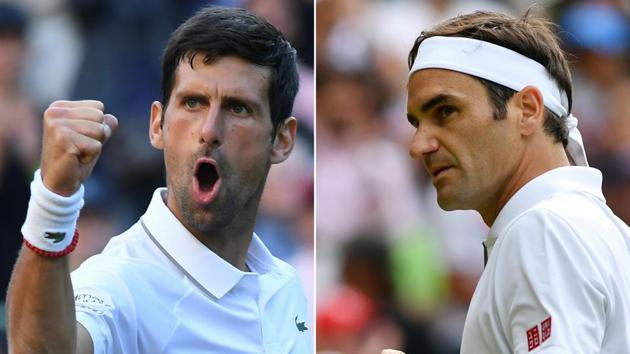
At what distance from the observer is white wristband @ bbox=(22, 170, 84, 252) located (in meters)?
2.20

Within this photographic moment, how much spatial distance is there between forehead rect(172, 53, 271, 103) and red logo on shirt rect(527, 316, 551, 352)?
3.36 ft

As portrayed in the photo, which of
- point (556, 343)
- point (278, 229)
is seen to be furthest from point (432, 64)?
point (278, 229)

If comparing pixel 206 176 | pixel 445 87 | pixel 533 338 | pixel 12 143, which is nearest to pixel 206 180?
pixel 206 176

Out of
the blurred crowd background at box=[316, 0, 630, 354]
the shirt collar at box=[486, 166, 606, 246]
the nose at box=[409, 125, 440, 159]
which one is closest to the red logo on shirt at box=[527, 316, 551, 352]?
the shirt collar at box=[486, 166, 606, 246]

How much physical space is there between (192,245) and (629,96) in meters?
3.90

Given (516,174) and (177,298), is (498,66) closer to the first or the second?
(516,174)

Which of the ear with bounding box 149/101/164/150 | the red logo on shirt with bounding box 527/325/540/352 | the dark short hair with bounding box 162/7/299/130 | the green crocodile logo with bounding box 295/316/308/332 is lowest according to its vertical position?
the red logo on shirt with bounding box 527/325/540/352

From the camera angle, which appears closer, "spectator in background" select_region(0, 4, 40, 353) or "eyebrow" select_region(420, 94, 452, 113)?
"eyebrow" select_region(420, 94, 452, 113)

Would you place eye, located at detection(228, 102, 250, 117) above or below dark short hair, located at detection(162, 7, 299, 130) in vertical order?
below

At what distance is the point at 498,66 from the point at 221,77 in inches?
27.2

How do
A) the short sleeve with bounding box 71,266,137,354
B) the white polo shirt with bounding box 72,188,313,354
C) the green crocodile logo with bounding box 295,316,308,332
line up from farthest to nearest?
the green crocodile logo with bounding box 295,316,308,332 → the white polo shirt with bounding box 72,188,313,354 → the short sleeve with bounding box 71,266,137,354

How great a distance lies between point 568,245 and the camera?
7.84 ft

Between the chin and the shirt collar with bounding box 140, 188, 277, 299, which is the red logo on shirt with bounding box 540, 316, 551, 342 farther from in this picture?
the shirt collar with bounding box 140, 188, 277, 299

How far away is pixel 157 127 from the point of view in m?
3.09
